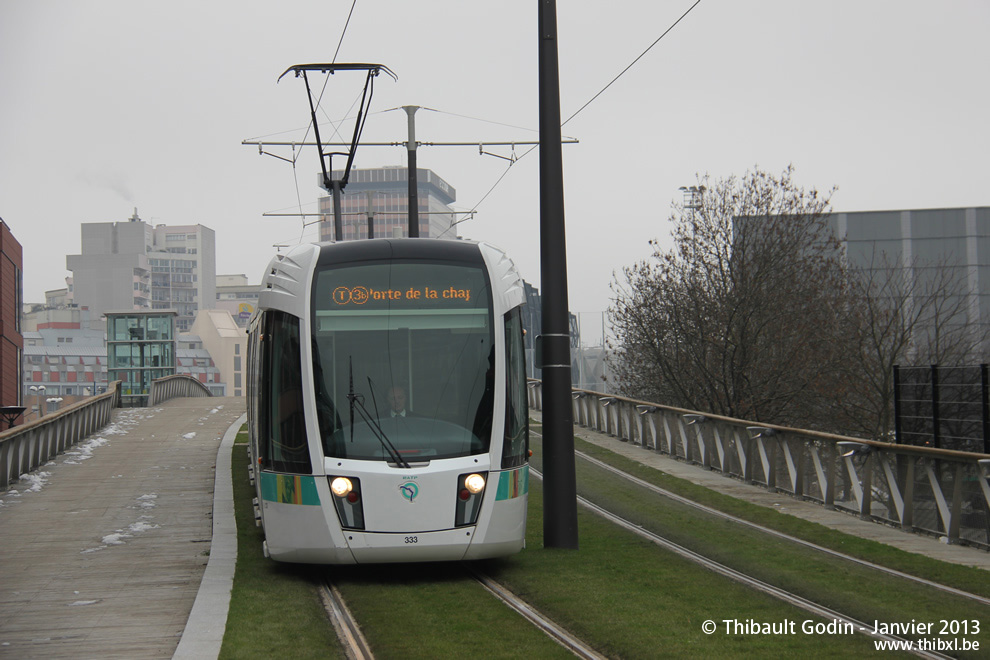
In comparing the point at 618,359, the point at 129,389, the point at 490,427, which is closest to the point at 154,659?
the point at 490,427

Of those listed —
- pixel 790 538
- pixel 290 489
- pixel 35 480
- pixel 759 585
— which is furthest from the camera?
pixel 35 480

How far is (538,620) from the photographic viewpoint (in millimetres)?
8273

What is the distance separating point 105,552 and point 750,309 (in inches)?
935

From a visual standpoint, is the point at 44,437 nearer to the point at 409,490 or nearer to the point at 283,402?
the point at 283,402

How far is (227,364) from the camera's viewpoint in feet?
518

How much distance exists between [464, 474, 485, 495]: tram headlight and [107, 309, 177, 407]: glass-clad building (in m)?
43.8

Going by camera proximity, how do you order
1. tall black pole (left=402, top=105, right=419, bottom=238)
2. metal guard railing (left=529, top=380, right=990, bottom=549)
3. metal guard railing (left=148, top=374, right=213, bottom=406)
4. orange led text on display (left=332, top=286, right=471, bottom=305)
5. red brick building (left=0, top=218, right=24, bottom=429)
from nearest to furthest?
orange led text on display (left=332, top=286, right=471, bottom=305) < metal guard railing (left=529, top=380, right=990, bottom=549) < tall black pole (left=402, top=105, right=419, bottom=238) < metal guard railing (left=148, top=374, right=213, bottom=406) < red brick building (left=0, top=218, right=24, bottom=429)

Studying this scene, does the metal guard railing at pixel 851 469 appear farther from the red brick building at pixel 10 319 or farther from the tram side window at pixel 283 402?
the red brick building at pixel 10 319

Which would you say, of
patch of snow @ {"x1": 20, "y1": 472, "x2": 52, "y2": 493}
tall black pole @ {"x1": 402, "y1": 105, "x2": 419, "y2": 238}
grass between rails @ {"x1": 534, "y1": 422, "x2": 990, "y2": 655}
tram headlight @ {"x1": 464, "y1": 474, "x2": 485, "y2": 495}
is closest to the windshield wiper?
tram headlight @ {"x1": 464, "y1": 474, "x2": 485, "y2": 495}

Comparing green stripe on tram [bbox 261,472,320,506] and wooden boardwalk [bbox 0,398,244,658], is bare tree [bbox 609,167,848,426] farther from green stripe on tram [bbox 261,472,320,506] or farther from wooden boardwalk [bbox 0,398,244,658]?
green stripe on tram [bbox 261,472,320,506]

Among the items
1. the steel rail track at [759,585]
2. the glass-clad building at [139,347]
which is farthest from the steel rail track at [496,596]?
the glass-clad building at [139,347]

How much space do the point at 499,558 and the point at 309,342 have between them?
305 centimetres

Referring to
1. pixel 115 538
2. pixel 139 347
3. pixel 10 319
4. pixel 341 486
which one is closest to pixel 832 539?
pixel 341 486

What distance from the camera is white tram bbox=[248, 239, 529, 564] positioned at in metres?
9.62
